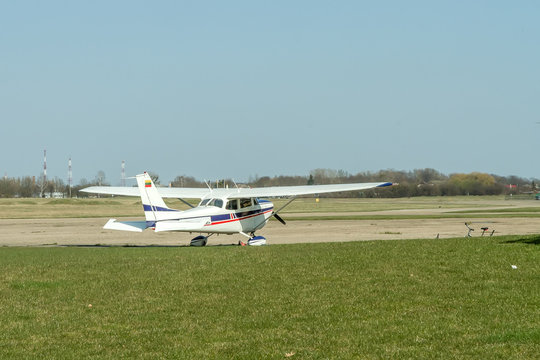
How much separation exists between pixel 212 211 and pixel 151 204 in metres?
2.49

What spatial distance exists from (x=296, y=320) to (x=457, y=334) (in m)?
2.33

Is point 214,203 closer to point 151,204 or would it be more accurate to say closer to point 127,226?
point 151,204

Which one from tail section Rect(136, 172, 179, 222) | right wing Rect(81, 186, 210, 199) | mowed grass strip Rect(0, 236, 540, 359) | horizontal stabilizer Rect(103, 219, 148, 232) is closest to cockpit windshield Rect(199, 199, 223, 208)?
Result: tail section Rect(136, 172, 179, 222)

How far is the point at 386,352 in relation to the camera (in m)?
8.04

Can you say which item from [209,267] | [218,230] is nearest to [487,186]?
[218,230]

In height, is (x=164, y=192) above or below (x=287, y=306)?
above

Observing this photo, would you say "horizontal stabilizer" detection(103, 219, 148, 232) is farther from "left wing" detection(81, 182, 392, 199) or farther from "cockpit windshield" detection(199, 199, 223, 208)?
"left wing" detection(81, 182, 392, 199)

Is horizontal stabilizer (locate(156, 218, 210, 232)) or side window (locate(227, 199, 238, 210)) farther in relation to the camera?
side window (locate(227, 199, 238, 210))

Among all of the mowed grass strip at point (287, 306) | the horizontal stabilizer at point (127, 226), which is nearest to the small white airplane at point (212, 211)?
the horizontal stabilizer at point (127, 226)

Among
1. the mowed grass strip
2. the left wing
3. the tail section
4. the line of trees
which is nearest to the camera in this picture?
the mowed grass strip

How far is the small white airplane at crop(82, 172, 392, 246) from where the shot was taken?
25234 mm

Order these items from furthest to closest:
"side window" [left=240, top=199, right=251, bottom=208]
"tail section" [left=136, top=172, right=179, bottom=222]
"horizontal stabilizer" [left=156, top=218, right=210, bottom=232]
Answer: "side window" [left=240, top=199, right=251, bottom=208]
"tail section" [left=136, top=172, right=179, bottom=222]
"horizontal stabilizer" [left=156, top=218, right=210, bottom=232]

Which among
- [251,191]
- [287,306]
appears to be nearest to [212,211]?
[251,191]

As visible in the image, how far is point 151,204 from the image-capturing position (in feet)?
82.8
